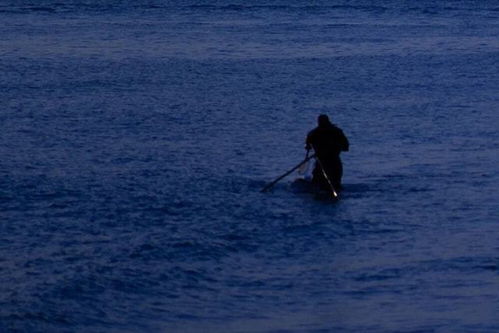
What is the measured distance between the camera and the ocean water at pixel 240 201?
41.9 feet

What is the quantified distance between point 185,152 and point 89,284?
908 cm

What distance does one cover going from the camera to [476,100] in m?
31.6

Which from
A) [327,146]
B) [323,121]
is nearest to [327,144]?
[327,146]

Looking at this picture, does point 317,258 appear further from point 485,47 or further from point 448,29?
point 448,29

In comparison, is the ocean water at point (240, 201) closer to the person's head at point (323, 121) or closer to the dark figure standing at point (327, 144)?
the dark figure standing at point (327, 144)

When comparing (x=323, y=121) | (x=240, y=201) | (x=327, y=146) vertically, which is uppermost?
(x=323, y=121)

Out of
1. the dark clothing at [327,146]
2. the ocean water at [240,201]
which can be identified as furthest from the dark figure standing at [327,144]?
the ocean water at [240,201]

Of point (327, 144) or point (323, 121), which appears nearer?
point (323, 121)

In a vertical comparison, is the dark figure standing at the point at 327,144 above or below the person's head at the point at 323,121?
below

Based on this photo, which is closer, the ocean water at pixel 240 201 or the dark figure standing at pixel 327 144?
the ocean water at pixel 240 201

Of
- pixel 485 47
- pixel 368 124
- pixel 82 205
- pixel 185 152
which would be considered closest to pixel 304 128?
pixel 368 124

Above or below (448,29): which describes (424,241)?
below

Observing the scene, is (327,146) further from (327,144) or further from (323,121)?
(323,121)

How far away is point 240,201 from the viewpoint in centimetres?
1788
